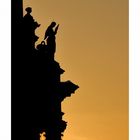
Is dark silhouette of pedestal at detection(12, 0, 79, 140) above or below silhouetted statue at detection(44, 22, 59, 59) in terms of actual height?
below

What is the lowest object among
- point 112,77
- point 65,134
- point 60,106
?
point 65,134

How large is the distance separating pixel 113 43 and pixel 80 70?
187 mm

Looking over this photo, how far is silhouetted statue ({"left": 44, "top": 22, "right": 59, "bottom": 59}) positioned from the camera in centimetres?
187

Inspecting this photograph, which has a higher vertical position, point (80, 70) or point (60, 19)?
point (60, 19)

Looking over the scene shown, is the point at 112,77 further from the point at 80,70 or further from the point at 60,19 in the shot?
the point at 60,19

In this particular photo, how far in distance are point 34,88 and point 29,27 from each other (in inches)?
10.3

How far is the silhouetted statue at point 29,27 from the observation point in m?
1.87

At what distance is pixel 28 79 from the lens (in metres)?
1.88

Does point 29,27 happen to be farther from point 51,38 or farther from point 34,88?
point 34,88

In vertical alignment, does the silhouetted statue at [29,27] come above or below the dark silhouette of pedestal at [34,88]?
above

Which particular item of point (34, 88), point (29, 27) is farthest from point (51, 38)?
point (34, 88)

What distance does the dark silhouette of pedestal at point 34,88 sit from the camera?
1838 millimetres

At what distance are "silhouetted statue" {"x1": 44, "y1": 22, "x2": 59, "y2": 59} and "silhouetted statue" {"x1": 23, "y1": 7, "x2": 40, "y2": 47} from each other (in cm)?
5

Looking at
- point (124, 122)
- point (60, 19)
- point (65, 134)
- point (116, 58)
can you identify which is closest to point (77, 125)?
point (65, 134)
